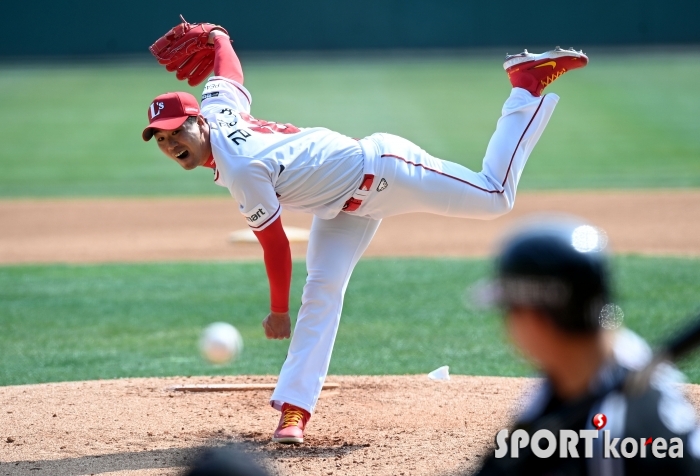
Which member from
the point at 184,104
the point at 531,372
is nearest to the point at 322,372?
the point at 184,104

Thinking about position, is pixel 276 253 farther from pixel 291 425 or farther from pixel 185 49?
pixel 185 49

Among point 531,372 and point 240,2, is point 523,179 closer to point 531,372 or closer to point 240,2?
point 531,372

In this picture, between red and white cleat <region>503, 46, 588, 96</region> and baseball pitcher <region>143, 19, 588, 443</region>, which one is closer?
baseball pitcher <region>143, 19, 588, 443</region>

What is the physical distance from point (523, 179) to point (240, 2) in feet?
64.7

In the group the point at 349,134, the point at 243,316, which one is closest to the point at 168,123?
the point at 243,316

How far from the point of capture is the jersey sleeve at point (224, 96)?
15.2ft

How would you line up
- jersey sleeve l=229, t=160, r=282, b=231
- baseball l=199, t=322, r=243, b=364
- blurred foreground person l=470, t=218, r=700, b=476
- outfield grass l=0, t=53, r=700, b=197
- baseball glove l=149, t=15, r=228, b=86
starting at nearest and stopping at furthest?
1. blurred foreground person l=470, t=218, r=700, b=476
2. jersey sleeve l=229, t=160, r=282, b=231
3. baseball glove l=149, t=15, r=228, b=86
4. baseball l=199, t=322, r=243, b=364
5. outfield grass l=0, t=53, r=700, b=197

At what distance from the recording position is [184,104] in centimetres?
413

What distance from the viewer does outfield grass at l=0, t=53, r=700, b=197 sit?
663 inches

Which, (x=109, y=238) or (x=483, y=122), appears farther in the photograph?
(x=483, y=122)

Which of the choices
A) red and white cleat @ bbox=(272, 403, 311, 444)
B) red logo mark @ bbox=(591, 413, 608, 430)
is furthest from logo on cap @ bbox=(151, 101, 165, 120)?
red logo mark @ bbox=(591, 413, 608, 430)

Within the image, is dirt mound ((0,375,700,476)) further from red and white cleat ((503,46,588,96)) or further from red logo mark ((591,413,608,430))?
red logo mark ((591,413,608,430))

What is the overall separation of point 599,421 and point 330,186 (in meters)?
2.77
